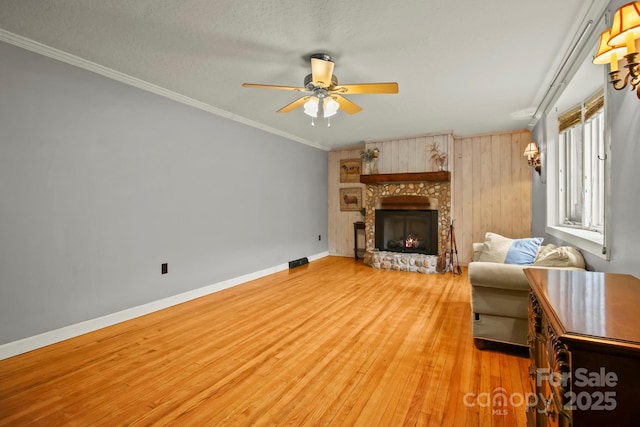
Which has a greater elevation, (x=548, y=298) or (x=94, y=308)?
(x=548, y=298)

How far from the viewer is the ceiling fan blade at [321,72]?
232 centimetres

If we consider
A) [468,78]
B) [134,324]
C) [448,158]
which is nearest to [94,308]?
[134,324]

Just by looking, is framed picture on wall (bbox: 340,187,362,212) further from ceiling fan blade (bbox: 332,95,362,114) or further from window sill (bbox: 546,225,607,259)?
window sill (bbox: 546,225,607,259)

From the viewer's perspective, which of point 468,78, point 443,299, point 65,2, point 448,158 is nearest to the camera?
point 65,2

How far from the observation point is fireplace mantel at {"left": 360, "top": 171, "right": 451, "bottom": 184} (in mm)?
5020

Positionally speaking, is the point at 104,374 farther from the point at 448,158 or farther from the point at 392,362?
the point at 448,158

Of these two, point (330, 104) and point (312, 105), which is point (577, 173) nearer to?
point (330, 104)

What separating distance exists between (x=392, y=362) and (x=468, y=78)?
2.86 m

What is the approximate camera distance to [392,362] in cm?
219

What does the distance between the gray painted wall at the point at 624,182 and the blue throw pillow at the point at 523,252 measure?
77 cm

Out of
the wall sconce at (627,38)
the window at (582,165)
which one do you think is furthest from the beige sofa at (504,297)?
the wall sconce at (627,38)

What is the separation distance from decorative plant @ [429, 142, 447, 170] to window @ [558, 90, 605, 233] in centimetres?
171

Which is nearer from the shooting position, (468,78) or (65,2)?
(65,2)

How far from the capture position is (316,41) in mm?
2355
